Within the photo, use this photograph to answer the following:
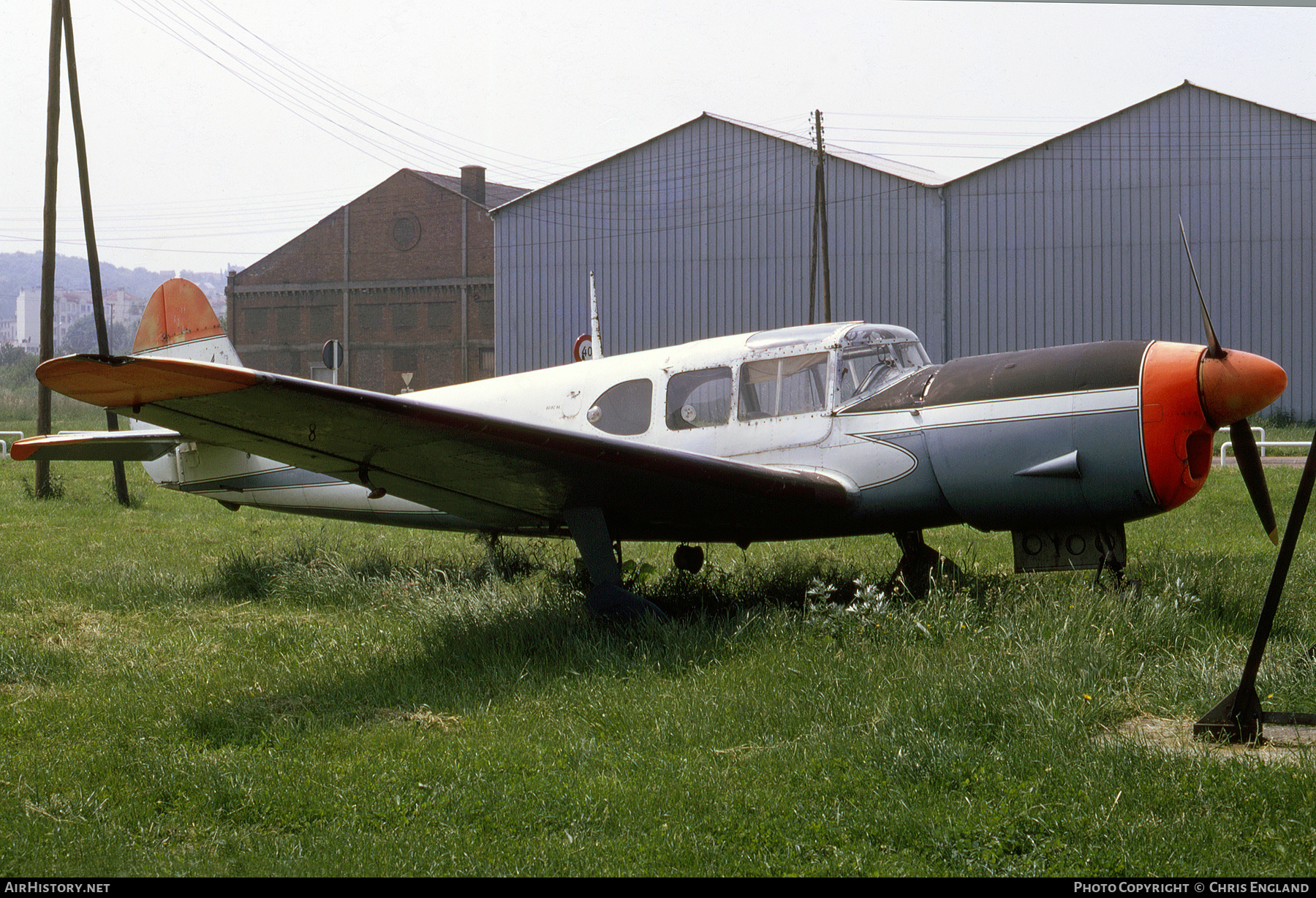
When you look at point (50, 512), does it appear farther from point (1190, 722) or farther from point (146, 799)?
point (1190, 722)

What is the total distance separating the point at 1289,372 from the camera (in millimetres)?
23672

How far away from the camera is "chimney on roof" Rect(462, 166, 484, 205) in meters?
42.7

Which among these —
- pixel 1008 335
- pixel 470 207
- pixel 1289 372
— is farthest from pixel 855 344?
pixel 470 207

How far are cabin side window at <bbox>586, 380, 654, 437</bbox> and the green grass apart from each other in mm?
1232

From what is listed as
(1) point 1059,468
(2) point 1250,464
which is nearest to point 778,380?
(1) point 1059,468

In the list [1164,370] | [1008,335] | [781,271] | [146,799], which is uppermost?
[781,271]

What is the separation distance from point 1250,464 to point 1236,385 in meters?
0.46

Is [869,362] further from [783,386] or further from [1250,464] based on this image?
[1250,464]

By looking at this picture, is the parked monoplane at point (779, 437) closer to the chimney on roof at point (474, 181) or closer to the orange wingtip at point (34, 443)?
the orange wingtip at point (34, 443)

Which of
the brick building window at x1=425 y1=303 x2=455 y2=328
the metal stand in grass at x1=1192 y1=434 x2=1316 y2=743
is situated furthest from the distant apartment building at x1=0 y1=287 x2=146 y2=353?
the metal stand in grass at x1=1192 y1=434 x2=1316 y2=743

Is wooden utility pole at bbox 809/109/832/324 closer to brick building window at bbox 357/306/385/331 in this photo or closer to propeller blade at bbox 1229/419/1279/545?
propeller blade at bbox 1229/419/1279/545

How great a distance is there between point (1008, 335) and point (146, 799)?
2383 centimetres

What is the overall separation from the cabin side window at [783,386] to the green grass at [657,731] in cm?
136

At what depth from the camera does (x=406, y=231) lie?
1672 inches
